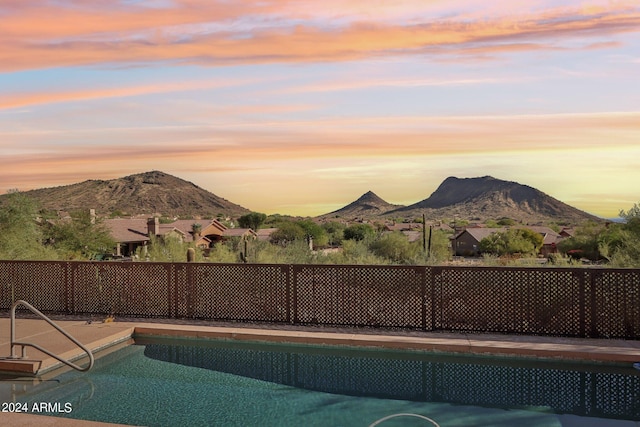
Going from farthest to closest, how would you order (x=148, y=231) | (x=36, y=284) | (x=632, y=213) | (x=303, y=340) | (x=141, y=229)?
(x=141, y=229), (x=148, y=231), (x=632, y=213), (x=36, y=284), (x=303, y=340)

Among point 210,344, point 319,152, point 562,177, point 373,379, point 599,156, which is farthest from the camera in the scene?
point 562,177

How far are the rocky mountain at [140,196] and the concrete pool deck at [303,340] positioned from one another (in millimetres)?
51817

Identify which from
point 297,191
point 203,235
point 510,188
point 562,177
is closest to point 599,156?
point 297,191

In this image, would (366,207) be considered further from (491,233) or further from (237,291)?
(237,291)

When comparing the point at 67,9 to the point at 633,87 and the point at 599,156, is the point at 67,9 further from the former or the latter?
the point at 599,156

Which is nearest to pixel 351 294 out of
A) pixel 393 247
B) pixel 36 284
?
pixel 36 284

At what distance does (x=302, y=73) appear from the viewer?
13.6 meters

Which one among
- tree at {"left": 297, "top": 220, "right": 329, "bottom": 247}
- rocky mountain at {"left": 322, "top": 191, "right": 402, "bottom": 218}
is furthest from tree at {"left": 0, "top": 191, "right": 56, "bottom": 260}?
rocky mountain at {"left": 322, "top": 191, "right": 402, "bottom": 218}

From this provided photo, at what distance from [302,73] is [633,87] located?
7672mm

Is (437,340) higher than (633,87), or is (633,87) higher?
(633,87)

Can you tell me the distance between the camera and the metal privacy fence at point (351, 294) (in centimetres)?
834

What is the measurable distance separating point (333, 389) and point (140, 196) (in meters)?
60.8

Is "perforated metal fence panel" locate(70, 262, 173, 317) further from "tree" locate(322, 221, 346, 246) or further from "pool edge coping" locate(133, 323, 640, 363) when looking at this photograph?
"tree" locate(322, 221, 346, 246)

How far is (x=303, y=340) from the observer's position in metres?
8.36
